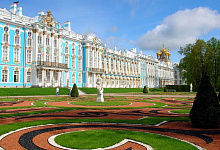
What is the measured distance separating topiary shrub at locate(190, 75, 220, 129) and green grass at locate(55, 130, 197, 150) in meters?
2.01

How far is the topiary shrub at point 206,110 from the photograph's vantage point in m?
7.54

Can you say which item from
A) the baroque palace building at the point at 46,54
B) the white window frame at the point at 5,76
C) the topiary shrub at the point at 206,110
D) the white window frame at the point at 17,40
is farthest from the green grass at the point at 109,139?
the white window frame at the point at 17,40

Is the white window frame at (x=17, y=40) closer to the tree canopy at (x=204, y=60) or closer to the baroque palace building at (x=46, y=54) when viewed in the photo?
the baroque palace building at (x=46, y=54)

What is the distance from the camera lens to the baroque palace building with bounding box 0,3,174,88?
122 ft

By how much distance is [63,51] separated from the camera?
4916 cm

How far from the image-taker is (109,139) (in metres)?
6.15

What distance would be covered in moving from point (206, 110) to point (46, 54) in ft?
130

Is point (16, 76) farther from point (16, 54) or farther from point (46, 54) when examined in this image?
point (46, 54)

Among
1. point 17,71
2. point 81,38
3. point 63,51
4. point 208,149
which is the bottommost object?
point 208,149

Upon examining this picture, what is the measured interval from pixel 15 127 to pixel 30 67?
3466cm

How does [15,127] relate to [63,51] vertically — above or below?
below

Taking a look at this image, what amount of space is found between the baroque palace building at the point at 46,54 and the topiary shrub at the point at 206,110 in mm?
34687

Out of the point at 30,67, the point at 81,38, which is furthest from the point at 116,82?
the point at 30,67

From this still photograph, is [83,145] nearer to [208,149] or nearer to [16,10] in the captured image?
[208,149]
